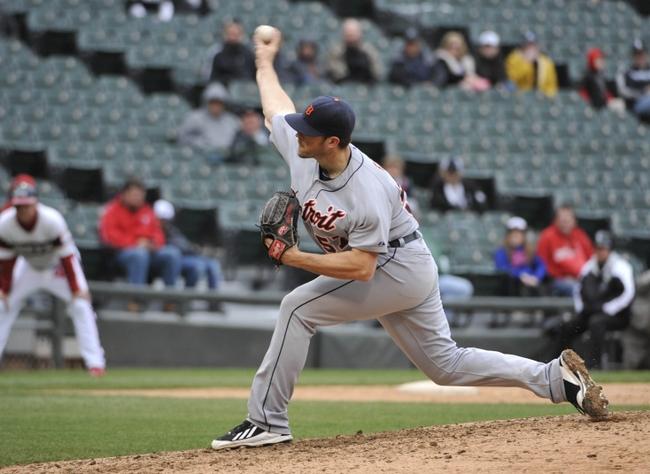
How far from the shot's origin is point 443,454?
17.0 feet

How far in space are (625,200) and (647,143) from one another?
1.59m

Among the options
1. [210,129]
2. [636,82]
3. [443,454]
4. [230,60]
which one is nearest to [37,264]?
[210,129]

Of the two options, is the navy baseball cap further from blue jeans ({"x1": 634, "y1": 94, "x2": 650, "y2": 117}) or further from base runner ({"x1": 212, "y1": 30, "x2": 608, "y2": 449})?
blue jeans ({"x1": 634, "y1": 94, "x2": 650, "y2": 117})

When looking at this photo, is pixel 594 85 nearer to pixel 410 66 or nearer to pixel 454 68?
pixel 454 68

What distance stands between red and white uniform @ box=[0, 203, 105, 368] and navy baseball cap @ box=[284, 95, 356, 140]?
5605 millimetres

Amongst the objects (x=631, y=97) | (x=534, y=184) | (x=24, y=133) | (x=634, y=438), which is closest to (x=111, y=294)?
(x=24, y=133)

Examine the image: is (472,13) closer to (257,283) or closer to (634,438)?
(257,283)

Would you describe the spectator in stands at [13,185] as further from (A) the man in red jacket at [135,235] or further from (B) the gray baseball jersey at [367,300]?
(B) the gray baseball jersey at [367,300]

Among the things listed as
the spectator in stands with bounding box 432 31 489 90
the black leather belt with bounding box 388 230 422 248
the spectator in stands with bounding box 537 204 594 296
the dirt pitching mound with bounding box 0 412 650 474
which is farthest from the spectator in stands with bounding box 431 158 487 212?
the black leather belt with bounding box 388 230 422 248

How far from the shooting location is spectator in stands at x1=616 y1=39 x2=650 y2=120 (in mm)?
18031

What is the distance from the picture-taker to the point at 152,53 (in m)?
16.1

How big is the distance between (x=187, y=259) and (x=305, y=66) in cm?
416

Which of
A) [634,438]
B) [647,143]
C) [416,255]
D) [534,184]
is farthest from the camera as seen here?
[647,143]

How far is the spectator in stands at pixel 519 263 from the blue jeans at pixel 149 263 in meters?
3.81
